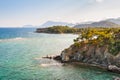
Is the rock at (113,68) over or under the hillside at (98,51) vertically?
under

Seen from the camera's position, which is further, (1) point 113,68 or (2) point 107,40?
(2) point 107,40

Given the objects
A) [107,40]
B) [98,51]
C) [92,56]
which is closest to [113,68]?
[98,51]

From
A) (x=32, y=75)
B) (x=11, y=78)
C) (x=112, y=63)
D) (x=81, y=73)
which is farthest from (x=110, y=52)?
(x=11, y=78)

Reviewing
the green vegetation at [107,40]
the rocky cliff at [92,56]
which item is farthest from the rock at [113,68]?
the green vegetation at [107,40]

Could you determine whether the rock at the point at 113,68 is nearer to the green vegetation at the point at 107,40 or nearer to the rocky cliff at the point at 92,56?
the rocky cliff at the point at 92,56

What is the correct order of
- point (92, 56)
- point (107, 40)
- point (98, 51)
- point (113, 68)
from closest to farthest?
point (113, 68), point (98, 51), point (92, 56), point (107, 40)

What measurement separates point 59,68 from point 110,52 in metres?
17.3

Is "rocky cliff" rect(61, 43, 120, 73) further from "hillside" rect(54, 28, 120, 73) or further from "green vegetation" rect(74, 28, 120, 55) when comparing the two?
"green vegetation" rect(74, 28, 120, 55)

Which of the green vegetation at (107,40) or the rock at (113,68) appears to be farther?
the green vegetation at (107,40)

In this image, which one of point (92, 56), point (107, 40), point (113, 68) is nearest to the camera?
point (113, 68)

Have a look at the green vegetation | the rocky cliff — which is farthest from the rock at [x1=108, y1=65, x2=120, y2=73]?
the green vegetation

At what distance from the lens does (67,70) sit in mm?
60250

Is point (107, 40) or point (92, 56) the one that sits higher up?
point (107, 40)

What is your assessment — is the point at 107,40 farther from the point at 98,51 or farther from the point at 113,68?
the point at 113,68
